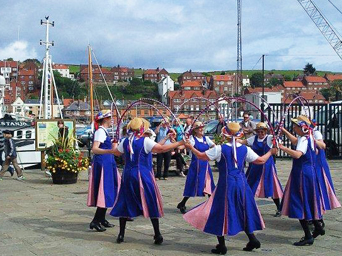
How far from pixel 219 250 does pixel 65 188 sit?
24.3 ft

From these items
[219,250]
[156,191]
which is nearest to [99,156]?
[156,191]

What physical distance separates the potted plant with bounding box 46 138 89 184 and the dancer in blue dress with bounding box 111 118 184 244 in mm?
6798

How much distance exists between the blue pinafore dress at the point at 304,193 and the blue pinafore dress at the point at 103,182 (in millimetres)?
2711

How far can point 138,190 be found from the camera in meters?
7.34

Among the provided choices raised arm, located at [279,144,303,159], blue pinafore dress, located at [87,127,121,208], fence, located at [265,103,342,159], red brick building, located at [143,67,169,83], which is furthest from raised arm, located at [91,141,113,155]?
red brick building, located at [143,67,169,83]

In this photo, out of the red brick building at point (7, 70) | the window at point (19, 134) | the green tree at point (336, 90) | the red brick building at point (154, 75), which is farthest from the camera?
the red brick building at point (154, 75)

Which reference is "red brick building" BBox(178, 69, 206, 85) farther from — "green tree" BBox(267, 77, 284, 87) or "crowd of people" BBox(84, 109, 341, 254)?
"crowd of people" BBox(84, 109, 341, 254)

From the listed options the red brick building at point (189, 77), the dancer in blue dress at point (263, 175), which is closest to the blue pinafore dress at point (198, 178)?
the dancer in blue dress at point (263, 175)

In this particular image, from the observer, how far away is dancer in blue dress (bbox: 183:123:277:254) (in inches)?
265

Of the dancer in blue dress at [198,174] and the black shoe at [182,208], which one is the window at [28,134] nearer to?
the black shoe at [182,208]

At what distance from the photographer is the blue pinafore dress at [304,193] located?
733 centimetres

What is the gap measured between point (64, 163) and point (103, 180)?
579 centimetres

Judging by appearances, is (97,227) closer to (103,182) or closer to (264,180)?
(103,182)

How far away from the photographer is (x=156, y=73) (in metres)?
196
